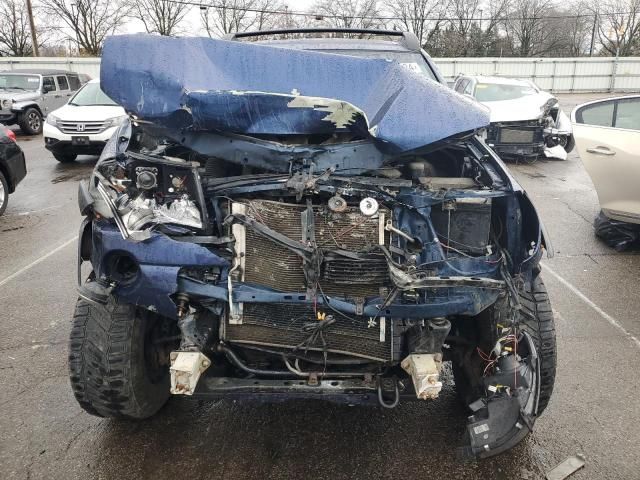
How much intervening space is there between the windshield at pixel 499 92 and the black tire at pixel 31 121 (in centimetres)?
1235

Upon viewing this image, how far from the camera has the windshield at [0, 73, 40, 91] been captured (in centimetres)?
1606

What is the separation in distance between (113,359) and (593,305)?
3.78m

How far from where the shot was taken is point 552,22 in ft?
169

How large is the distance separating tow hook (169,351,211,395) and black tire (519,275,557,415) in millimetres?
1577

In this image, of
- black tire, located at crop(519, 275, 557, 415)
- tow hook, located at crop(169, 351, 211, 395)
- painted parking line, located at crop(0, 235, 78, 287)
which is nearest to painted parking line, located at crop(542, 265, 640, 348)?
black tire, located at crop(519, 275, 557, 415)

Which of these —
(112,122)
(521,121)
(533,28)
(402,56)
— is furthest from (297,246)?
(533,28)

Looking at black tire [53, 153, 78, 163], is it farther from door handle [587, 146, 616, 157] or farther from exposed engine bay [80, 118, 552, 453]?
door handle [587, 146, 616, 157]

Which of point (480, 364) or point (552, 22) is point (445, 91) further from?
point (552, 22)

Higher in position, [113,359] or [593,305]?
[113,359]

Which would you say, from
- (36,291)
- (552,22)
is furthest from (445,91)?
(552,22)

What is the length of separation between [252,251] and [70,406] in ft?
5.07

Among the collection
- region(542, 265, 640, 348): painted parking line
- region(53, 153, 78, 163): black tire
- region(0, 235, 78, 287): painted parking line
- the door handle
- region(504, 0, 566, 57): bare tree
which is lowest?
region(542, 265, 640, 348): painted parking line

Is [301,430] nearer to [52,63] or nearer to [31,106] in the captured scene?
[31,106]

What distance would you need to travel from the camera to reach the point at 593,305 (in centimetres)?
450
